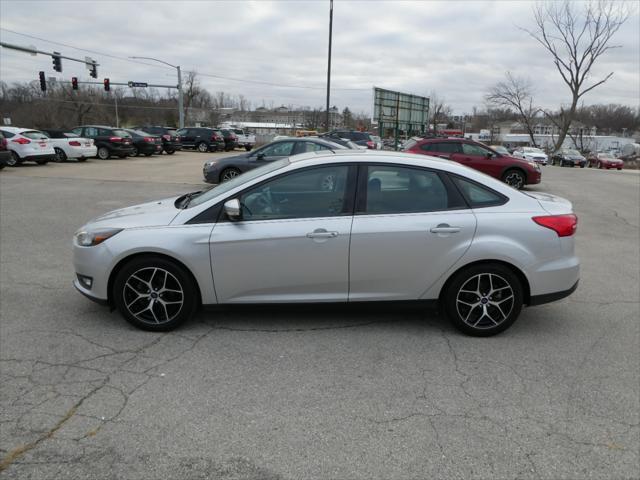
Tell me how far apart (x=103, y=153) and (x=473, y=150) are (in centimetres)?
1831

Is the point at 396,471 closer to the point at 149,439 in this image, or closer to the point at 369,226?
the point at 149,439

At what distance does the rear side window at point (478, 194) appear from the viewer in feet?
13.6

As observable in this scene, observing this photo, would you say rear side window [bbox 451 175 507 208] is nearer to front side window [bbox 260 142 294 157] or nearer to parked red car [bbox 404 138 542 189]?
front side window [bbox 260 142 294 157]

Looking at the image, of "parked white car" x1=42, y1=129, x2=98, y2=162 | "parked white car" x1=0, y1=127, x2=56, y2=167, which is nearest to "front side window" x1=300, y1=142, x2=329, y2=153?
"parked white car" x1=0, y1=127, x2=56, y2=167

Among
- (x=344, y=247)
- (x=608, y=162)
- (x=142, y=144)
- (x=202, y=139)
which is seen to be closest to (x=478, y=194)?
(x=344, y=247)

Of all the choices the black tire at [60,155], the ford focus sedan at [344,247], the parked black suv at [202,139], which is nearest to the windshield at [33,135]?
the black tire at [60,155]

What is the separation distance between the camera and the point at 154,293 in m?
4.09

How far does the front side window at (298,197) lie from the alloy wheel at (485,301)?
126cm

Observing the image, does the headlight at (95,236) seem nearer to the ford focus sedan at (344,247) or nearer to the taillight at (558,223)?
the ford focus sedan at (344,247)

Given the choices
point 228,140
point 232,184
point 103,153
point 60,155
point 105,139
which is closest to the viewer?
point 232,184

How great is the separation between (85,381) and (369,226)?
2.37 metres

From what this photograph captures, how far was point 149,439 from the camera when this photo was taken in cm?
273

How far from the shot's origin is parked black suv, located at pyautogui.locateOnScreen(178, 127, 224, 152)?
33.8 m

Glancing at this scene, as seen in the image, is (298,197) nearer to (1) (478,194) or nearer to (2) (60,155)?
(1) (478,194)
